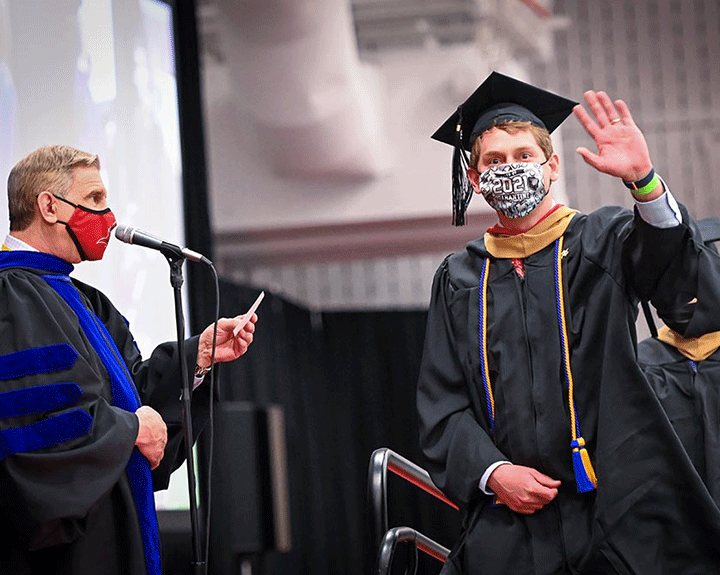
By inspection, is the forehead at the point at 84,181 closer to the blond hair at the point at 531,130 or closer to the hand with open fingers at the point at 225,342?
the hand with open fingers at the point at 225,342

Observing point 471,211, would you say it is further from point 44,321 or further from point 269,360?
point 44,321

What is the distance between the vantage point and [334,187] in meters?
8.47

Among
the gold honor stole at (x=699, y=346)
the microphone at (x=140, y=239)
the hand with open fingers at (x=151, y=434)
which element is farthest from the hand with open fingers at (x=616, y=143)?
the gold honor stole at (x=699, y=346)

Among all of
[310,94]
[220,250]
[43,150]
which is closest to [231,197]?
[220,250]

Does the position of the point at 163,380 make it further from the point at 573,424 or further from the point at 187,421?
the point at 573,424

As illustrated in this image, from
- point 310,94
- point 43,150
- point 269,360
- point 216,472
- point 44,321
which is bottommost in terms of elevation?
point 216,472

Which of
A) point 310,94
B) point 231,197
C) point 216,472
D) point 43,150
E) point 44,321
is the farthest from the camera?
point 231,197

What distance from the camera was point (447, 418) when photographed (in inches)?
116

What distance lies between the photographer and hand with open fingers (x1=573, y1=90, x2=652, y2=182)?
2.64m

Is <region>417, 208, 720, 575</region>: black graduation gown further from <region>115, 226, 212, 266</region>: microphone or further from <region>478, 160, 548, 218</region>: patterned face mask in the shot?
<region>115, 226, 212, 266</region>: microphone

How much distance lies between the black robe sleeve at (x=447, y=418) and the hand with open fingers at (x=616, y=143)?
61 cm

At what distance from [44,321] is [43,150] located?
0.54 meters

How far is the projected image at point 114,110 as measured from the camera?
4719mm

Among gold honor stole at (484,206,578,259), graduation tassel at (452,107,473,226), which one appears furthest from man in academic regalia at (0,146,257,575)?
gold honor stole at (484,206,578,259)
